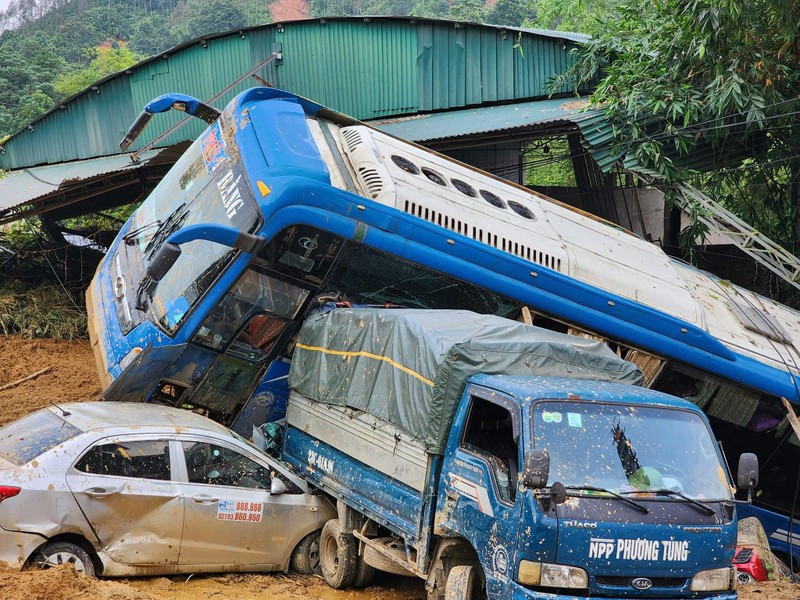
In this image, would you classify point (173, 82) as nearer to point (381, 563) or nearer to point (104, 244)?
point (104, 244)

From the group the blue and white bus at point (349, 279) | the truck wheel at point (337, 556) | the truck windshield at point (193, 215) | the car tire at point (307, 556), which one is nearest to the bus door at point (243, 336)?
the blue and white bus at point (349, 279)

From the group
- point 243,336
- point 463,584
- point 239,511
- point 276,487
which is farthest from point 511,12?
point 463,584

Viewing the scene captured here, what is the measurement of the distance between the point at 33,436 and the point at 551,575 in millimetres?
4323

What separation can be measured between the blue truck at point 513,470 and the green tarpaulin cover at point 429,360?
0.02 meters

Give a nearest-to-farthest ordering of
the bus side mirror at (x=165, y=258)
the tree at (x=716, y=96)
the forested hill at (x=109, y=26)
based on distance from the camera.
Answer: the bus side mirror at (x=165, y=258)
the tree at (x=716, y=96)
the forested hill at (x=109, y=26)

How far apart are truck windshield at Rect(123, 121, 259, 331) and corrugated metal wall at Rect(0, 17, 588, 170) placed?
838 cm

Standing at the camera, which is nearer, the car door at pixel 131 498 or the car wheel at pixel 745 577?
the car door at pixel 131 498

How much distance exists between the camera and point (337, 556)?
26.6ft

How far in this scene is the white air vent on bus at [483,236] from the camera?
9258mm

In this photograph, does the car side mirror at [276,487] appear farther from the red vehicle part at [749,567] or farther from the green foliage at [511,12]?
the green foliage at [511,12]

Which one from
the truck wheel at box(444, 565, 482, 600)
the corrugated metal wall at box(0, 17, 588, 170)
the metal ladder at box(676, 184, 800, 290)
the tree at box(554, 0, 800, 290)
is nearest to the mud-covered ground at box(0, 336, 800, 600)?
the truck wheel at box(444, 565, 482, 600)

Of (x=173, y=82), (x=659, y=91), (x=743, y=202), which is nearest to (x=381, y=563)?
(x=659, y=91)

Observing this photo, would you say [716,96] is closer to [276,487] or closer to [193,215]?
[193,215]

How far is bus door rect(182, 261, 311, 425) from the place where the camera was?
9.04 m
